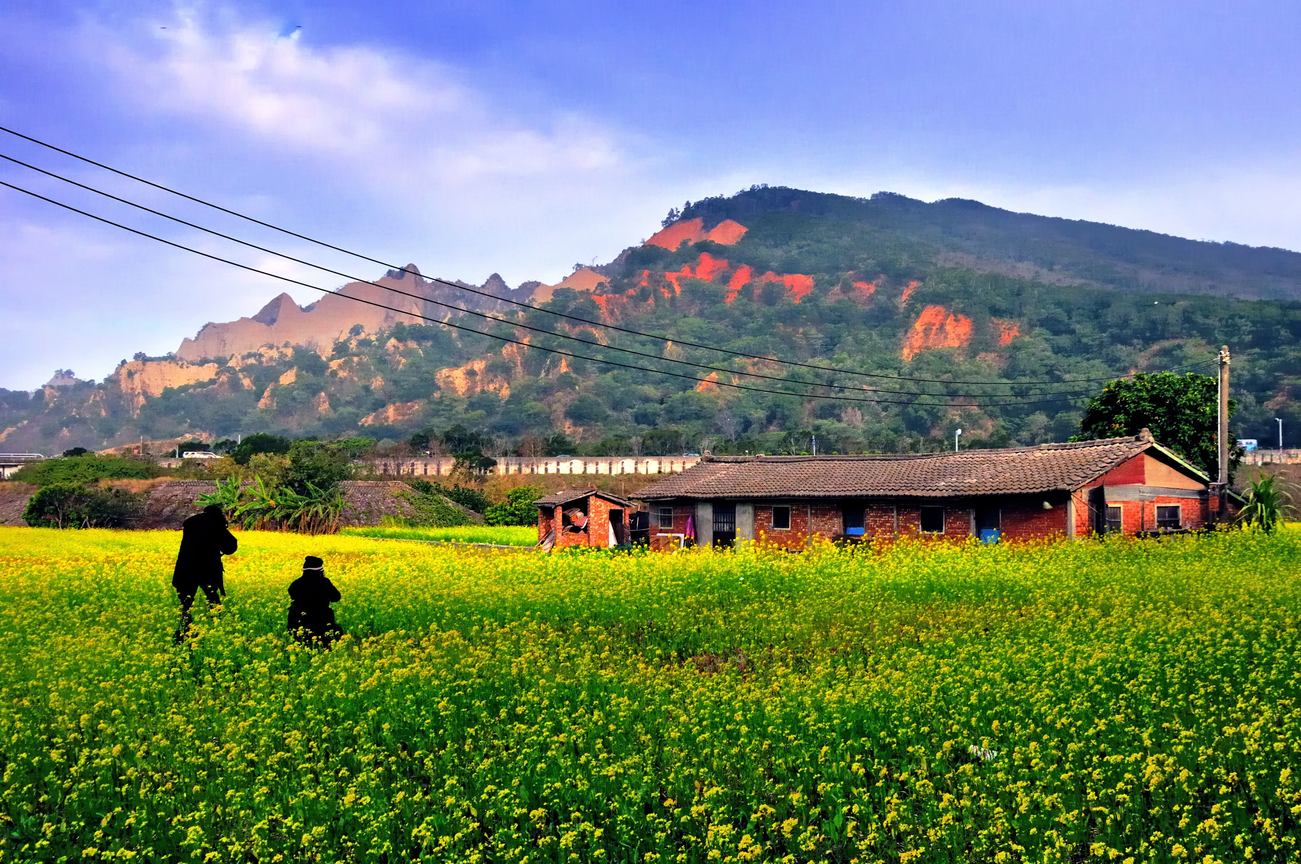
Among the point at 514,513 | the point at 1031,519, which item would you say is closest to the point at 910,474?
the point at 1031,519

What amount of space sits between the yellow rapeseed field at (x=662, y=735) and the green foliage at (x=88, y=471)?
5070cm

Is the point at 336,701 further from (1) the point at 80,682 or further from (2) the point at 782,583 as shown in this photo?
(2) the point at 782,583

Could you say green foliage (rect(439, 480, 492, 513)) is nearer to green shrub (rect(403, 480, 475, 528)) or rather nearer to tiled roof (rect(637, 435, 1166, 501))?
green shrub (rect(403, 480, 475, 528))

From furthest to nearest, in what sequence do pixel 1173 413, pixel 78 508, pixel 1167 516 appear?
pixel 78 508 < pixel 1173 413 < pixel 1167 516

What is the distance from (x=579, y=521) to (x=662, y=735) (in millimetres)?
32230

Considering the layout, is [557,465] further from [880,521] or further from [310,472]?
[880,521]

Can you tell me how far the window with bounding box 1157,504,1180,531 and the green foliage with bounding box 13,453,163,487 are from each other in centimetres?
5421

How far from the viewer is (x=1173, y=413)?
4919cm

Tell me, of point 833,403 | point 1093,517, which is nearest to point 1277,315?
point 833,403

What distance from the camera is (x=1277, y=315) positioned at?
199750mm

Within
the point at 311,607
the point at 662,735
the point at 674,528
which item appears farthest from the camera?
the point at 674,528

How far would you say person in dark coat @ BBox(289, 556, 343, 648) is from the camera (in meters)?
13.5

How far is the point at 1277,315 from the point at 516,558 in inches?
8440

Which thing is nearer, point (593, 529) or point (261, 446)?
point (593, 529)
